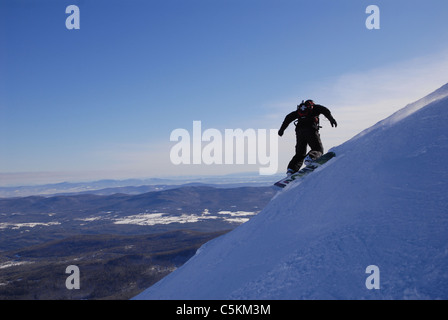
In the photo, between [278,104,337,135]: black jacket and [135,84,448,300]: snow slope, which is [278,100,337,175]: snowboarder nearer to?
[278,104,337,135]: black jacket

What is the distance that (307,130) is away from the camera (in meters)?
13.9

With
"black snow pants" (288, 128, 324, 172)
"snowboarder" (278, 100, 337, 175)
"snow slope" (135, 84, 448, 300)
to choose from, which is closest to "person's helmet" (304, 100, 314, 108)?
"snowboarder" (278, 100, 337, 175)

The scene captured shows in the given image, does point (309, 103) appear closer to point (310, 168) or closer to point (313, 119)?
point (313, 119)

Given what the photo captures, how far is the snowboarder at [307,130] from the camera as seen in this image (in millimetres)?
13797

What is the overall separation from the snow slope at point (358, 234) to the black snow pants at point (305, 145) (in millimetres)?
4185

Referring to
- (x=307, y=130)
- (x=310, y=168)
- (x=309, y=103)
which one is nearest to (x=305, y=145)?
(x=307, y=130)

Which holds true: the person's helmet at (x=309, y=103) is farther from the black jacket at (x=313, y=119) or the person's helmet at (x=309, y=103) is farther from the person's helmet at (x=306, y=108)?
the black jacket at (x=313, y=119)

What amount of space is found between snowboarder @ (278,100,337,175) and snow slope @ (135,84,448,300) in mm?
4224

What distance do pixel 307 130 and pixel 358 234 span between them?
8.72m


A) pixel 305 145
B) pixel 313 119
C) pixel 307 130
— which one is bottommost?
pixel 305 145

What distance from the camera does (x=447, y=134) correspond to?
25.0ft

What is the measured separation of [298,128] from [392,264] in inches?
391
